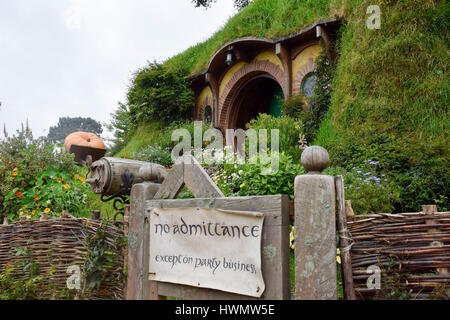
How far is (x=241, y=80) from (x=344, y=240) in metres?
9.08

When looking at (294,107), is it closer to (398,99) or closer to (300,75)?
(300,75)

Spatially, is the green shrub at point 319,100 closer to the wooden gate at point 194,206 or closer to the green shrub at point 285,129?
the green shrub at point 285,129

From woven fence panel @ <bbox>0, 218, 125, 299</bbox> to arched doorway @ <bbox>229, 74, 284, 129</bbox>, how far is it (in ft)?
26.9

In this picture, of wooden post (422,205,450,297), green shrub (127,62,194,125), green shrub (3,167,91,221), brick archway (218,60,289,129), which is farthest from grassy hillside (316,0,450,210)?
green shrub (127,62,194,125)

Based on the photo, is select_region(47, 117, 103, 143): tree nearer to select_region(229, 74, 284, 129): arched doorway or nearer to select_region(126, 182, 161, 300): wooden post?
select_region(229, 74, 284, 129): arched doorway

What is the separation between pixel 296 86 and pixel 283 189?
5.53 meters

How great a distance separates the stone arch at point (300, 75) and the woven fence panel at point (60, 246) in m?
6.80

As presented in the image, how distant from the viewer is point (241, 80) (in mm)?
10461

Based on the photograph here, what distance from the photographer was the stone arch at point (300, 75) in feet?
27.0

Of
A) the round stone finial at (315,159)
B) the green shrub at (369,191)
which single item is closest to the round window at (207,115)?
the green shrub at (369,191)

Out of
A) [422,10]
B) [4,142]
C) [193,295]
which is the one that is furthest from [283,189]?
[4,142]

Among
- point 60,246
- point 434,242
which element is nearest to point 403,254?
point 434,242

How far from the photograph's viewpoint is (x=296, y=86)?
862cm

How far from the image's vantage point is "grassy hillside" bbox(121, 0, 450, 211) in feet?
13.7
